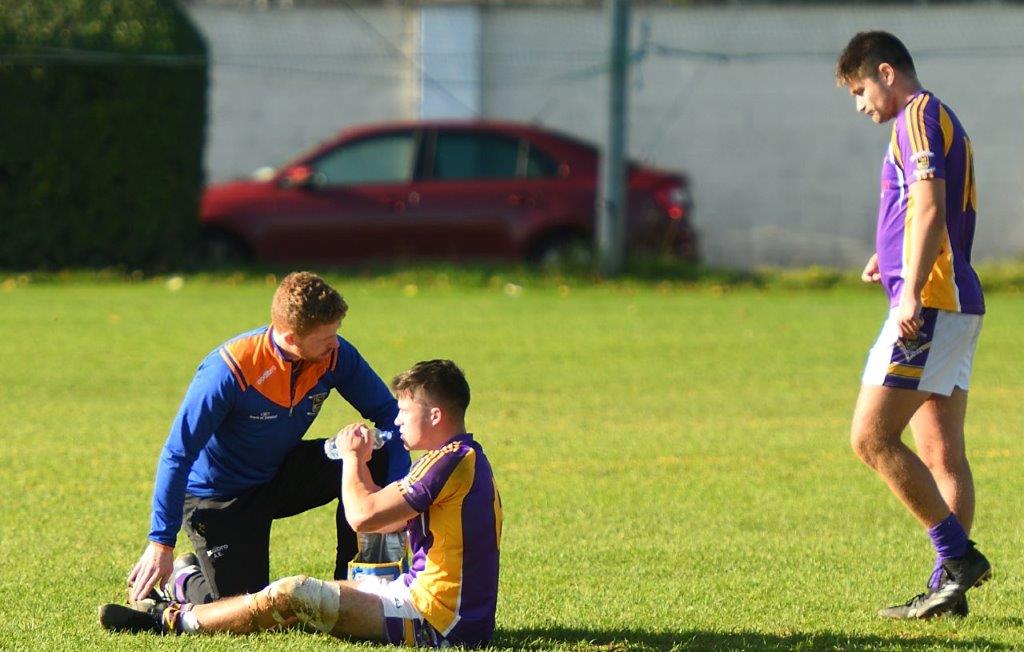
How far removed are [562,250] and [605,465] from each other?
33.4 ft

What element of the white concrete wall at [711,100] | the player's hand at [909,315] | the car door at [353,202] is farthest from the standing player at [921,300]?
the white concrete wall at [711,100]

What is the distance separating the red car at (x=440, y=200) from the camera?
18297 millimetres

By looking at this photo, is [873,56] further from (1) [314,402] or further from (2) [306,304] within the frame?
(1) [314,402]

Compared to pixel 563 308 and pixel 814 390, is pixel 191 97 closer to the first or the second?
pixel 563 308

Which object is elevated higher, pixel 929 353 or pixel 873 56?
pixel 873 56

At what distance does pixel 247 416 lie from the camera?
18.2 ft

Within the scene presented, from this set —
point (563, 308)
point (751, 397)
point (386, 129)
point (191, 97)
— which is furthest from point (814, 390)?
point (191, 97)

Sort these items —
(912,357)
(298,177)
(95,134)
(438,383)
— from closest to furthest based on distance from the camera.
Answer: (438,383), (912,357), (95,134), (298,177)

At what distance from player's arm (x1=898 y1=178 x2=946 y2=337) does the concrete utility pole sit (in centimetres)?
1238

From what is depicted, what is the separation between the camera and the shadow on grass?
5203 mm

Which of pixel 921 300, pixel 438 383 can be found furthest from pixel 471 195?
pixel 438 383

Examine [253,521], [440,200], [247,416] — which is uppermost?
[440,200]

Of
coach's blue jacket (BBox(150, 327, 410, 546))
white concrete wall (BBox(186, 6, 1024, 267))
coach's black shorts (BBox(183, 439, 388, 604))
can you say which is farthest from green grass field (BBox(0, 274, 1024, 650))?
white concrete wall (BBox(186, 6, 1024, 267))

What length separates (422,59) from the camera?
23.7 m
